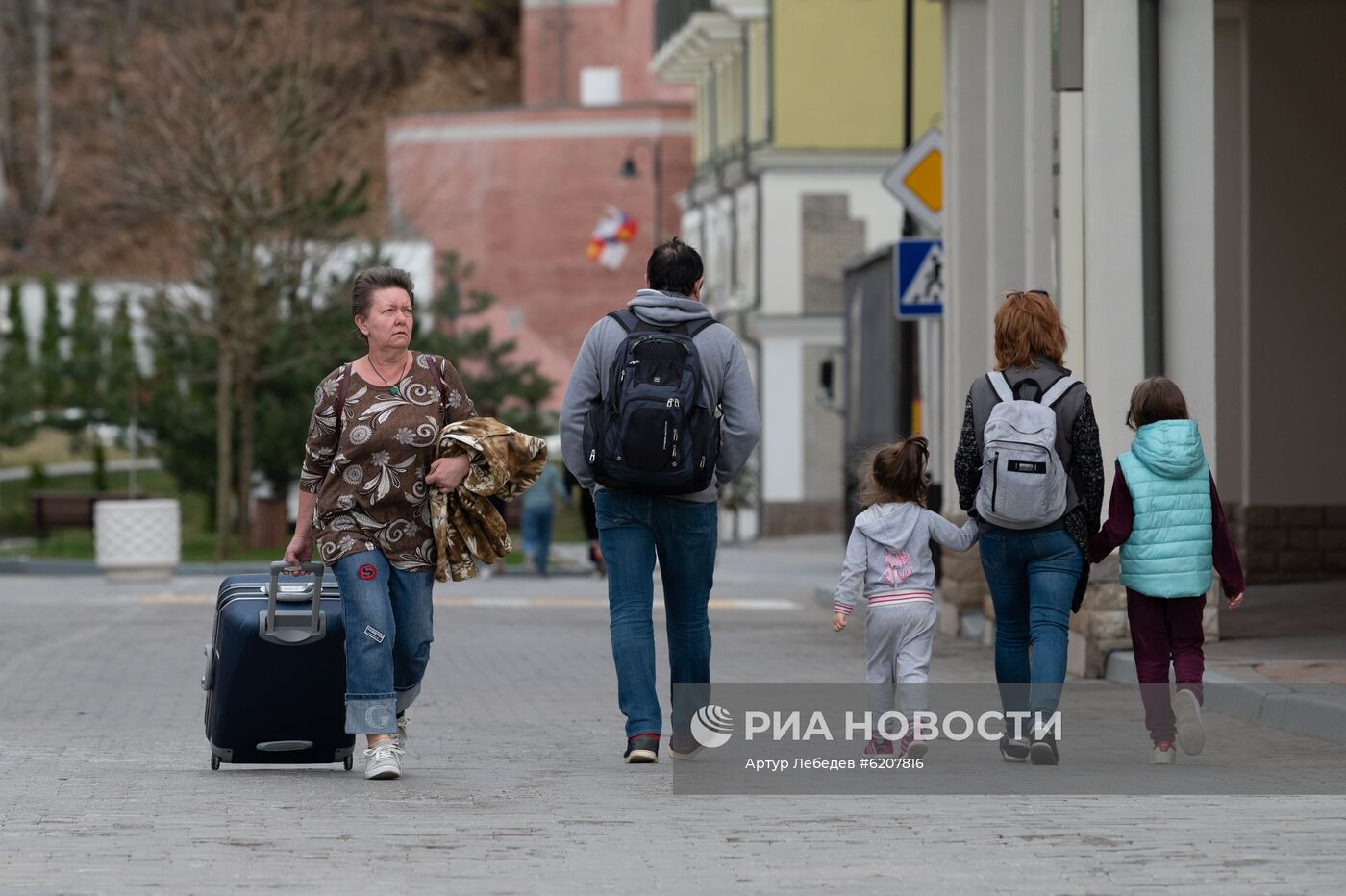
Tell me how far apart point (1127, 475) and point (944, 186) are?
8.05 meters

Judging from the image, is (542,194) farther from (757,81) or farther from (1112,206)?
(1112,206)

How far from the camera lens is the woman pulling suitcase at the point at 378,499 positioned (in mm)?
8297

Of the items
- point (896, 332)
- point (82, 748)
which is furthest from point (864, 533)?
point (896, 332)

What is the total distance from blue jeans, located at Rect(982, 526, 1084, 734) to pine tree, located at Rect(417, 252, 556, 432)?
104 feet

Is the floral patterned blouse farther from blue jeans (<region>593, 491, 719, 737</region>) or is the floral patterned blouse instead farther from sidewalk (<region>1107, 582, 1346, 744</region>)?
sidewalk (<region>1107, 582, 1346, 744</region>)

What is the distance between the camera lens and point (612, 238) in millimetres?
63188

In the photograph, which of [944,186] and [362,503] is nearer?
[362,503]

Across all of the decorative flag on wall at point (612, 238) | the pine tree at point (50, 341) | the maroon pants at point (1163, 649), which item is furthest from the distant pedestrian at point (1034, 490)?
the decorative flag on wall at point (612, 238)

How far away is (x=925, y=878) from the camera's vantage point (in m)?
6.39

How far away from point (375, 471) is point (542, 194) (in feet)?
189

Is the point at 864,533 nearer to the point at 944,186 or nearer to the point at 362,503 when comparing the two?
the point at 362,503

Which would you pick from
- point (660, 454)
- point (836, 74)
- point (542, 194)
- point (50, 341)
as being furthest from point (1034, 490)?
point (542, 194)

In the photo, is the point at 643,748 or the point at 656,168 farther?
the point at 656,168

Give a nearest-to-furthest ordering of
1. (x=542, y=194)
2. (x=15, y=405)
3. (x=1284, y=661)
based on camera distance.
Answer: (x=1284, y=661) → (x=15, y=405) → (x=542, y=194)
